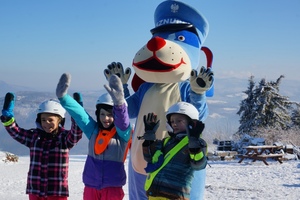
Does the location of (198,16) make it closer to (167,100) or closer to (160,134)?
(167,100)

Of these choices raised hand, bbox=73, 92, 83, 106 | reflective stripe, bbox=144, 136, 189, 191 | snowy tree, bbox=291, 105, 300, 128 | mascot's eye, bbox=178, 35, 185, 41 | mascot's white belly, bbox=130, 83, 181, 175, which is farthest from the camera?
snowy tree, bbox=291, 105, 300, 128

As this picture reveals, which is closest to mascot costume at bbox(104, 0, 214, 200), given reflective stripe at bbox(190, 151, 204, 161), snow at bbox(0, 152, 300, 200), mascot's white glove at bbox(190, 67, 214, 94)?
mascot's white glove at bbox(190, 67, 214, 94)

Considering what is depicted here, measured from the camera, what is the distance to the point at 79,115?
368cm

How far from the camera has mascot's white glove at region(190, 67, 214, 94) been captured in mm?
3309

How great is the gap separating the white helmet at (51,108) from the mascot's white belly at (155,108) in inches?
31.5

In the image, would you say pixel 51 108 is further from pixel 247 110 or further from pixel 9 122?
pixel 247 110

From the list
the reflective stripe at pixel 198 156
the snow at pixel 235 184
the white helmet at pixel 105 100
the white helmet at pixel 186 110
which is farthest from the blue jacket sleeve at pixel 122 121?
the snow at pixel 235 184

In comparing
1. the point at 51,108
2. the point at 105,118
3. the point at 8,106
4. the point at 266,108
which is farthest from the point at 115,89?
the point at 266,108

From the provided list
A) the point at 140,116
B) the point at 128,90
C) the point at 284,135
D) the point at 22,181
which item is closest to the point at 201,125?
the point at 140,116

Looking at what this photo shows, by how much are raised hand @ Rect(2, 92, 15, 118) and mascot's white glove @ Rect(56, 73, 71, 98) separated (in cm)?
72

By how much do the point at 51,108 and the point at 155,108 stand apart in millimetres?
1050

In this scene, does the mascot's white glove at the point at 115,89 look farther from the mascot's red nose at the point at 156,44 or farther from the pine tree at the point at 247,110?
the pine tree at the point at 247,110

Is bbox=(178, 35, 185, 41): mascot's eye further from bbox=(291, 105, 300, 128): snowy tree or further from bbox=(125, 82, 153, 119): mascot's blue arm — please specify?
bbox=(291, 105, 300, 128): snowy tree

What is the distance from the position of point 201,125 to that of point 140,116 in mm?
945
